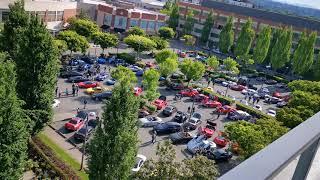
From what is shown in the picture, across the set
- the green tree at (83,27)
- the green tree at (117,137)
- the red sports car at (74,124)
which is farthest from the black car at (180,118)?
the green tree at (83,27)

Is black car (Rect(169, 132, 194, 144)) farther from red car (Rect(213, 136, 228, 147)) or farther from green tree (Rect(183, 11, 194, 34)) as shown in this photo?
green tree (Rect(183, 11, 194, 34))

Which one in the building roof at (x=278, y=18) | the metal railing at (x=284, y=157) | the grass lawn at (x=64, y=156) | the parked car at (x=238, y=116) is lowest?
the parked car at (x=238, y=116)

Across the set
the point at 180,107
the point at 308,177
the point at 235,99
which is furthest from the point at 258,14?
the point at 308,177

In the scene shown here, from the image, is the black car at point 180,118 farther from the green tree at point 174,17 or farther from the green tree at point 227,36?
the green tree at point 174,17

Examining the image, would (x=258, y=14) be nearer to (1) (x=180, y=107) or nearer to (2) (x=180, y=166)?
(1) (x=180, y=107)

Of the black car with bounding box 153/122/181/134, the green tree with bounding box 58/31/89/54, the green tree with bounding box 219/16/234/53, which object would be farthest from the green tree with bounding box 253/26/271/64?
the black car with bounding box 153/122/181/134
